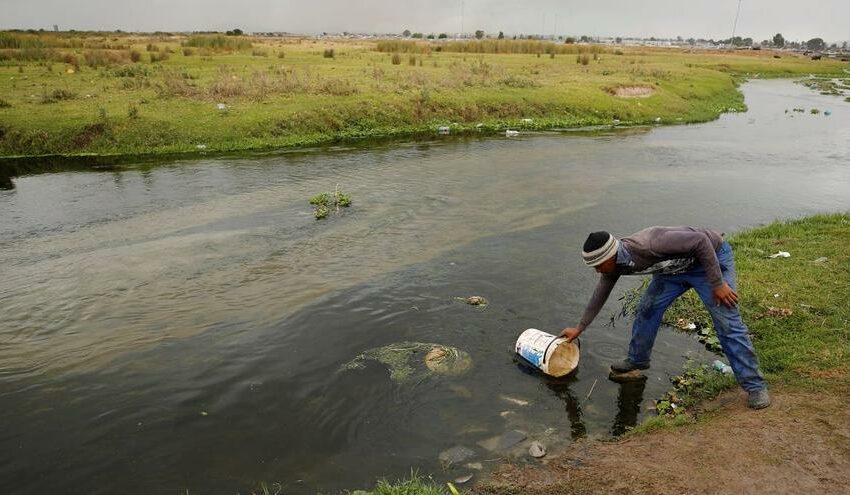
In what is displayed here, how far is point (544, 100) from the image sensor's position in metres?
32.8

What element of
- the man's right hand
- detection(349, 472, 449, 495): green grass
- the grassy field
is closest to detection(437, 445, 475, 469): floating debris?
detection(349, 472, 449, 495): green grass

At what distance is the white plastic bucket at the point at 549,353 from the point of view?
24.7ft

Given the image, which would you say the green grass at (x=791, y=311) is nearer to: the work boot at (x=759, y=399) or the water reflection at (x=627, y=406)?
the water reflection at (x=627, y=406)

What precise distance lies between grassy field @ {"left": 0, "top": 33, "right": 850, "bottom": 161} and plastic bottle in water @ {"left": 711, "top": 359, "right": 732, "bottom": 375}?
68.2 ft

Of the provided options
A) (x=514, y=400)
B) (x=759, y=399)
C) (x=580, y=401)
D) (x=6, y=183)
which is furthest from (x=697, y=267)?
(x=6, y=183)

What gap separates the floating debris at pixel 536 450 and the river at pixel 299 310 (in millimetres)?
226

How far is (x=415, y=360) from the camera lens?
818cm

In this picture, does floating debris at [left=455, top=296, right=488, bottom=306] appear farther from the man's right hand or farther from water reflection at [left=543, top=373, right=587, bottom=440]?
the man's right hand

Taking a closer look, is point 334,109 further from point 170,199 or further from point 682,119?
point 682,119

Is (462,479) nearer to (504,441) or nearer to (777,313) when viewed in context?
(504,441)

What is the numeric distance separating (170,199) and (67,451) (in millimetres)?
11747

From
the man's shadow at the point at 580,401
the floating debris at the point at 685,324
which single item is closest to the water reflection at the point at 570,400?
the man's shadow at the point at 580,401

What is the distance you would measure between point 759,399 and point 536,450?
267 centimetres

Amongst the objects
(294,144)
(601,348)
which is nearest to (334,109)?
(294,144)
